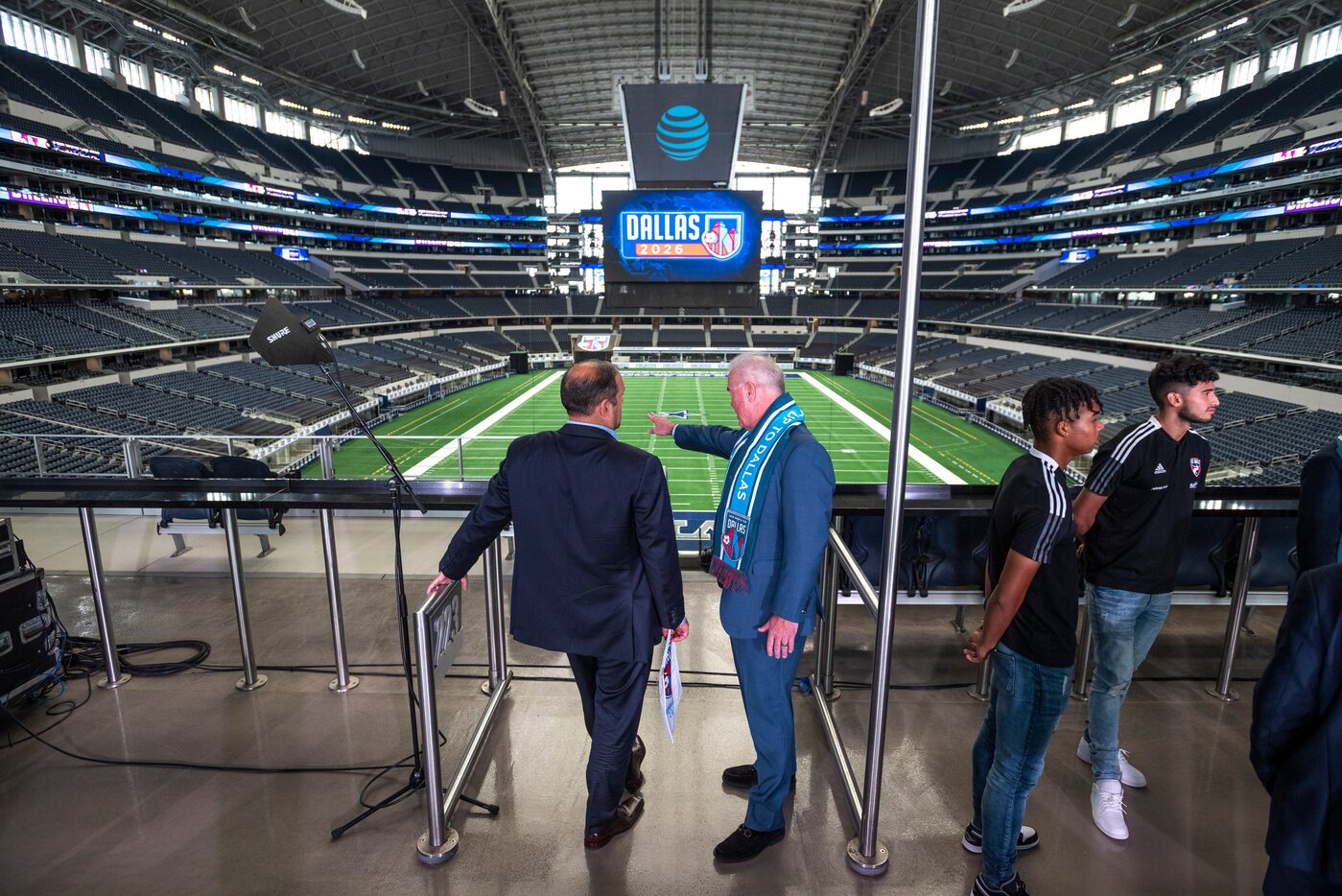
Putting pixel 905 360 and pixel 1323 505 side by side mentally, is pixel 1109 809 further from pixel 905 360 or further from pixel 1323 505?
pixel 905 360

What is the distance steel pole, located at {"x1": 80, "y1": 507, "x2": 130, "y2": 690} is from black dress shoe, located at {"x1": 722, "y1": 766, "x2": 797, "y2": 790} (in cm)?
326

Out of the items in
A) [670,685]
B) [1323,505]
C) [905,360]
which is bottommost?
[670,685]

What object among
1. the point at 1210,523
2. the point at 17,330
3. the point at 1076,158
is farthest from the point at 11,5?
the point at 1076,158

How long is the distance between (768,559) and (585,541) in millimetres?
646

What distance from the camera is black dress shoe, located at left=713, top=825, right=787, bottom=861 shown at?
90.1 inches

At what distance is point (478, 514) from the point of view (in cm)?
231

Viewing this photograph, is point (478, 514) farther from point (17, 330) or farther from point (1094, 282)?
point (1094, 282)

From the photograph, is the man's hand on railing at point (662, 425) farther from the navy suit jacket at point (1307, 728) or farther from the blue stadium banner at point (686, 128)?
the blue stadium banner at point (686, 128)

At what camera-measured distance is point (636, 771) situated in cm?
268

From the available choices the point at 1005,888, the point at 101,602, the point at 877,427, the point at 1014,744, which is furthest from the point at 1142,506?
the point at 877,427

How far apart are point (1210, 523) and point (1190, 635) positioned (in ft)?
2.79

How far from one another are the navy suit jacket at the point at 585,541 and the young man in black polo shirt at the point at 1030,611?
1067mm

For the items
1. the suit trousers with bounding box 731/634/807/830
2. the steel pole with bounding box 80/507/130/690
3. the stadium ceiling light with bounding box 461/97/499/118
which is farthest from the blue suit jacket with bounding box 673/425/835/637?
the stadium ceiling light with bounding box 461/97/499/118

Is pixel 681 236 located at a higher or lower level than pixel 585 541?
higher
